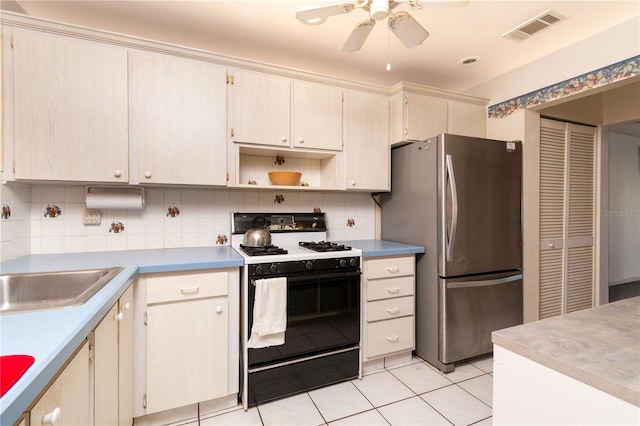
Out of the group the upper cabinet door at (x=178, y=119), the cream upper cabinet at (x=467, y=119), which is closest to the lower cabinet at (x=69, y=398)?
the upper cabinet door at (x=178, y=119)

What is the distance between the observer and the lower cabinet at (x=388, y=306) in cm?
217

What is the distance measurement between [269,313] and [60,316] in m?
1.05

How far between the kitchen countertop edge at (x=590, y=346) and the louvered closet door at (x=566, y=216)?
6.23 feet

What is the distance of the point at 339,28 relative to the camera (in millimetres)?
2021

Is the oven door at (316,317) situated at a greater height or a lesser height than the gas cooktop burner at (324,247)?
lesser

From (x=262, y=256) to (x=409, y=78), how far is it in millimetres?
2153

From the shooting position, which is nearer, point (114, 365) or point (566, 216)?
point (114, 365)

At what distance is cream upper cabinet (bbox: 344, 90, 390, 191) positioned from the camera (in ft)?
7.94

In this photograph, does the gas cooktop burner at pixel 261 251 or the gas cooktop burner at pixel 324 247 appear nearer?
the gas cooktop burner at pixel 261 251

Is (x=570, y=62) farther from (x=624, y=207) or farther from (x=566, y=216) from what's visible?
(x=624, y=207)

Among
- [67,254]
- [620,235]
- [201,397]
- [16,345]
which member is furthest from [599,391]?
[620,235]

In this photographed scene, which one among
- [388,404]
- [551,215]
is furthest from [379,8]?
[551,215]

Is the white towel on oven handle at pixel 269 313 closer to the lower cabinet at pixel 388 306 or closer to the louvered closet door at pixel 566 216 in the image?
the lower cabinet at pixel 388 306

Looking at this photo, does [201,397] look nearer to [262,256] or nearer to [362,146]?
[262,256]
